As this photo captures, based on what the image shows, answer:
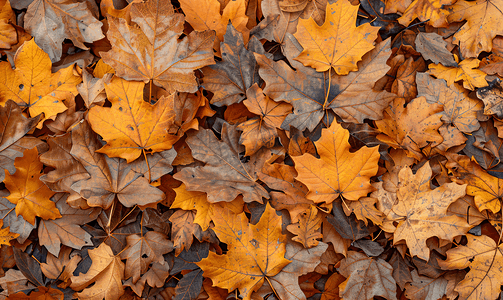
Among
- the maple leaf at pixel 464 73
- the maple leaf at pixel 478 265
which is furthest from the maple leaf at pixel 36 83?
the maple leaf at pixel 478 265

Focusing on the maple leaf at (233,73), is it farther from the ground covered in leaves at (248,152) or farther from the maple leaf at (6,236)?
the maple leaf at (6,236)

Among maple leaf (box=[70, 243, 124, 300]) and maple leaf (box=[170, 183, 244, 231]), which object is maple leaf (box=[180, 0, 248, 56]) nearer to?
maple leaf (box=[170, 183, 244, 231])

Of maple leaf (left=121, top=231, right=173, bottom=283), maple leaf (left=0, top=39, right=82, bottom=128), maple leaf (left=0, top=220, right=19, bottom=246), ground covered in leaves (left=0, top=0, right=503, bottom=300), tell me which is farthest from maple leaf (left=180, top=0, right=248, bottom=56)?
maple leaf (left=0, top=220, right=19, bottom=246)

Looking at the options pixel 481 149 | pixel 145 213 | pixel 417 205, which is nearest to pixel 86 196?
pixel 145 213

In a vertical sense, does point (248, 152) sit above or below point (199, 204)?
above

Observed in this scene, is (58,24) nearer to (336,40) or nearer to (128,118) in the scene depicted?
(128,118)

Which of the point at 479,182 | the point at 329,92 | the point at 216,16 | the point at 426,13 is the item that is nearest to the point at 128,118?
the point at 216,16
